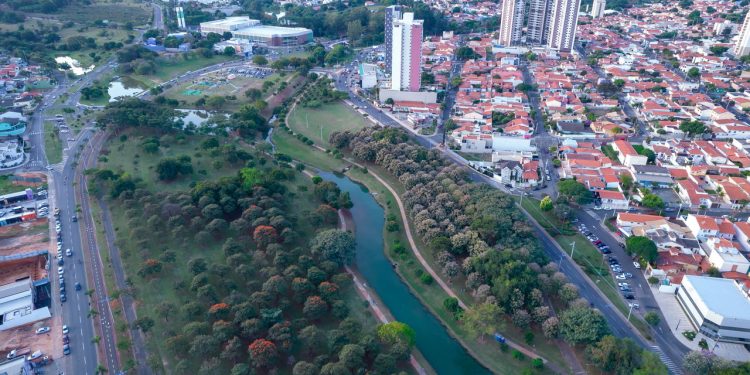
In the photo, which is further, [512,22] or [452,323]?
[512,22]

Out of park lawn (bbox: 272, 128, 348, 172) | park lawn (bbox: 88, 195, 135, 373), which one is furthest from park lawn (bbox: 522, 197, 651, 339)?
park lawn (bbox: 88, 195, 135, 373)

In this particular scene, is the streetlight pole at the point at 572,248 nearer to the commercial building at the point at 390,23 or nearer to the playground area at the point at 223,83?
the commercial building at the point at 390,23

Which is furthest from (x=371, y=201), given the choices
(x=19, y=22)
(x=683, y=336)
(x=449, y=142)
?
(x=19, y=22)

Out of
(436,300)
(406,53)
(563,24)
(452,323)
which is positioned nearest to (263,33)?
(406,53)

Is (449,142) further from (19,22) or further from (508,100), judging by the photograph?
(19,22)

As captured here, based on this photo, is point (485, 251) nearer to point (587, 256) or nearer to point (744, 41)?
point (587, 256)

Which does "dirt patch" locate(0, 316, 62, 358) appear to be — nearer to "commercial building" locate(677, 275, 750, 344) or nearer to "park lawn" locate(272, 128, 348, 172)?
"park lawn" locate(272, 128, 348, 172)
